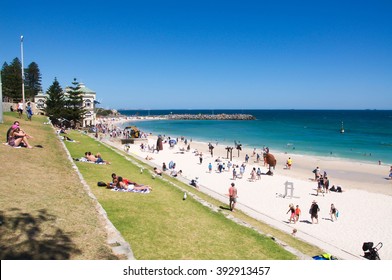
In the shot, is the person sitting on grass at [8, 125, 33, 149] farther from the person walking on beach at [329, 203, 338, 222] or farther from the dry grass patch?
the person walking on beach at [329, 203, 338, 222]

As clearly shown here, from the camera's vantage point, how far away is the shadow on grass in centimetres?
477

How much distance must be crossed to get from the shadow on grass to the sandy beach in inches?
310

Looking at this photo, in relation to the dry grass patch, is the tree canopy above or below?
above

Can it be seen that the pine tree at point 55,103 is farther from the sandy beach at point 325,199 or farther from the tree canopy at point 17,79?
the sandy beach at point 325,199

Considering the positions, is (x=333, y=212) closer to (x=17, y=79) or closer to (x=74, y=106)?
(x=74, y=106)

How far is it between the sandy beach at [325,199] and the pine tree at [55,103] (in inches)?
899

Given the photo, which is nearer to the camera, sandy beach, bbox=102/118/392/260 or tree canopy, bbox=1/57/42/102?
sandy beach, bbox=102/118/392/260

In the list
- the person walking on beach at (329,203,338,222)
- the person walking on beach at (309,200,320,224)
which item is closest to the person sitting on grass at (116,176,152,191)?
the person walking on beach at (309,200,320,224)

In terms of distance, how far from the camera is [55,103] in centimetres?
4806

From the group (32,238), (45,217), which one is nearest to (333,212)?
(45,217)

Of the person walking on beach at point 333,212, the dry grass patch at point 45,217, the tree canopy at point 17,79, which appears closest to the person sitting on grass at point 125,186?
the dry grass patch at point 45,217

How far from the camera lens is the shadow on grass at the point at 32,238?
15.6 ft
